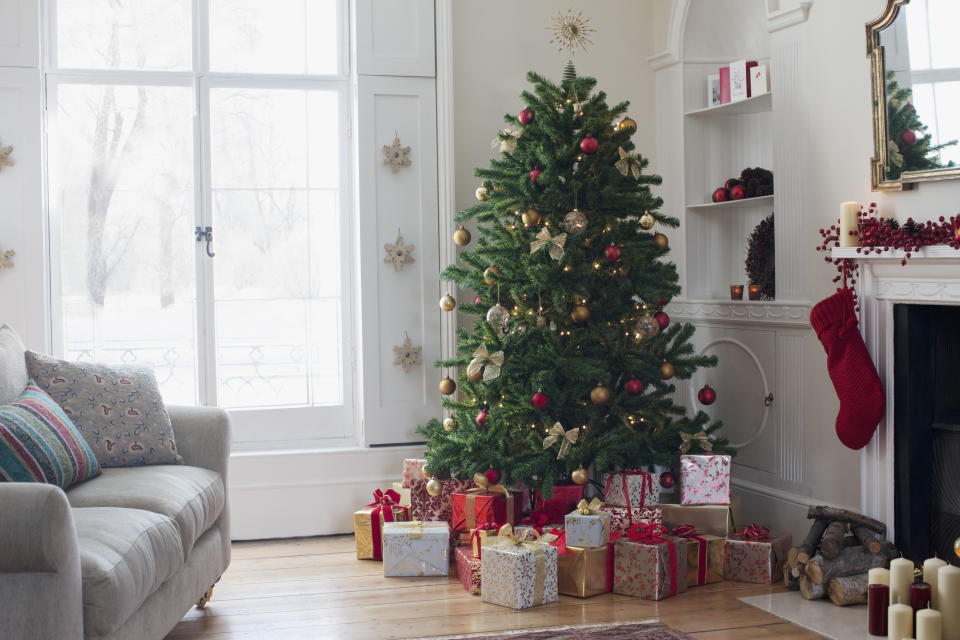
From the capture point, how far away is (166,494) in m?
2.79

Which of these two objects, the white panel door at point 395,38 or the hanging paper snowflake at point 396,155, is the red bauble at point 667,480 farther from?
the white panel door at point 395,38

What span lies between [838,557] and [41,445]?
8.54ft

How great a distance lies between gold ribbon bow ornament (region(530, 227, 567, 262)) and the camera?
11.9 feet

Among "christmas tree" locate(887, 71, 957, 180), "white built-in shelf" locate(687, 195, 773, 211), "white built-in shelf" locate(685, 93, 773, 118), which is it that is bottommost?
"white built-in shelf" locate(687, 195, 773, 211)

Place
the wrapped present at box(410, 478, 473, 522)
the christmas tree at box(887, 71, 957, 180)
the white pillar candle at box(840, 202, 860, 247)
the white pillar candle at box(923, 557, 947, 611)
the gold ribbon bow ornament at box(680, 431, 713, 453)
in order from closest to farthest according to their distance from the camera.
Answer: the white pillar candle at box(923, 557, 947, 611), the christmas tree at box(887, 71, 957, 180), the white pillar candle at box(840, 202, 860, 247), the gold ribbon bow ornament at box(680, 431, 713, 453), the wrapped present at box(410, 478, 473, 522)

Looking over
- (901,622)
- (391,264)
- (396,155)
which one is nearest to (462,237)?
(391,264)

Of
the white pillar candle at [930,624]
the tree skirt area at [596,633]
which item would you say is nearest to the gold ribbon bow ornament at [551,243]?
the tree skirt area at [596,633]

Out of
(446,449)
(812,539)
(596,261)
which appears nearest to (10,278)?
(446,449)

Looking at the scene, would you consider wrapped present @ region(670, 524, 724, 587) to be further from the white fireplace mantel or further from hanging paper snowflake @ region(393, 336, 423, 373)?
hanging paper snowflake @ region(393, 336, 423, 373)

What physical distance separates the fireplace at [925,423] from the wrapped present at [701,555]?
2.10 feet

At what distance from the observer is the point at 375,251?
14.1 ft

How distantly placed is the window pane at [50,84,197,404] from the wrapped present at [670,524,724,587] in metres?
2.25

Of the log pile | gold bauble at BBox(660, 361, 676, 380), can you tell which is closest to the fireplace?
the log pile

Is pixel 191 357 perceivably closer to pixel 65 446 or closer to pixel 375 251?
pixel 375 251
